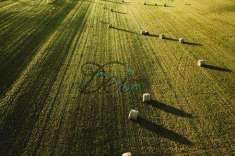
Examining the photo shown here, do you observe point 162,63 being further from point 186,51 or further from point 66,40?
point 66,40

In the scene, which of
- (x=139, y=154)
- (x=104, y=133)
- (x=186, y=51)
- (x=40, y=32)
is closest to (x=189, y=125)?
(x=139, y=154)

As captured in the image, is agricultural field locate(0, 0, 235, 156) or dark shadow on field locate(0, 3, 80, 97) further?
dark shadow on field locate(0, 3, 80, 97)

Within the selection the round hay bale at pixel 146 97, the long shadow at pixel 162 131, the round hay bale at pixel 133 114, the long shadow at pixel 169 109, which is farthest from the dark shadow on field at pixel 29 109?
the long shadow at pixel 169 109

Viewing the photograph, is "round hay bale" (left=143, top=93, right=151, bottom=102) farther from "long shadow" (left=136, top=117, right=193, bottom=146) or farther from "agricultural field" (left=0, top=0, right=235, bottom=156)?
"long shadow" (left=136, top=117, right=193, bottom=146)

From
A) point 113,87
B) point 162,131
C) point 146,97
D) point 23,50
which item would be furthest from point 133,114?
point 23,50

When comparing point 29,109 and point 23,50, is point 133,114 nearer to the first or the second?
point 29,109

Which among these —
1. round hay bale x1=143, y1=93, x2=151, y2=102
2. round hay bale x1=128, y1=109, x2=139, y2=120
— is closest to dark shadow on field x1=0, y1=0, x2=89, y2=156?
round hay bale x1=128, y1=109, x2=139, y2=120

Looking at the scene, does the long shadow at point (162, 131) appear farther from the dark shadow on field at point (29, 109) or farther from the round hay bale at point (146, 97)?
the dark shadow on field at point (29, 109)
